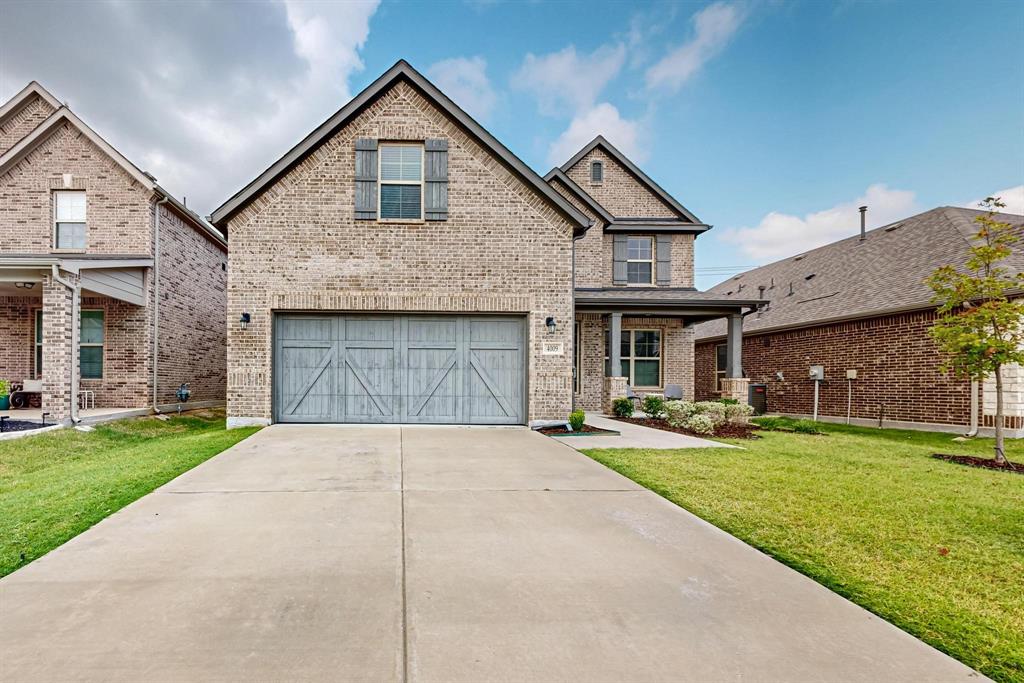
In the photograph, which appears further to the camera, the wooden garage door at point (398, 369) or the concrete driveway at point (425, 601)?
the wooden garage door at point (398, 369)

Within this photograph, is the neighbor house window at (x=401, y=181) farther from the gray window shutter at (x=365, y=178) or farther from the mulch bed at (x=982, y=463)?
the mulch bed at (x=982, y=463)

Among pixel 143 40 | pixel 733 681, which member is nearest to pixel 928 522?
pixel 733 681

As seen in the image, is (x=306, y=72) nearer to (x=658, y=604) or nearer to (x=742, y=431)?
(x=742, y=431)

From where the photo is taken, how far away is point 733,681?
2092mm

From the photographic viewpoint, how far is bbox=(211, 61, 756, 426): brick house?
948cm

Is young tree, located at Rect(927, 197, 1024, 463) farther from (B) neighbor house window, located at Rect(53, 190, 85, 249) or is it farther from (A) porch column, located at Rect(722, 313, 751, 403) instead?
(B) neighbor house window, located at Rect(53, 190, 85, 249)

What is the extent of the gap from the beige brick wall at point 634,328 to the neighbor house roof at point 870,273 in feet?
13.4

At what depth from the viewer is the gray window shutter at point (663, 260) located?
14.8 m

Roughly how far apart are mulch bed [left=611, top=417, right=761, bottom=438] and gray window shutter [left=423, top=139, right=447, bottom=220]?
6.93 m

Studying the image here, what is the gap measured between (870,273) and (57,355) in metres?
21.7

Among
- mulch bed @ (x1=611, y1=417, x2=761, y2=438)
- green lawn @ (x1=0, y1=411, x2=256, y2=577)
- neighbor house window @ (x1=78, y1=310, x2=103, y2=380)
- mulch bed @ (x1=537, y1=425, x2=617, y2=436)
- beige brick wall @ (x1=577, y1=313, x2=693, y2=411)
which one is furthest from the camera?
beige brick wall @ (x1=577, y1=313, x2=693, y2=411)

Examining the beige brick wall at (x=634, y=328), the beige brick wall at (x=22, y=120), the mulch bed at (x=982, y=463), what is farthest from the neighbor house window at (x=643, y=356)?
the beige brick wall at (x=22, y=120)

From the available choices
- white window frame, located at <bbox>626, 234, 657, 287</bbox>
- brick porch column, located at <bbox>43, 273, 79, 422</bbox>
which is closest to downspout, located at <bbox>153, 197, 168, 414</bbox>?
brick porch column, located at <bbox>43, 273, 79, 422</bbox>

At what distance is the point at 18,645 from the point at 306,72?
74.8 feet
